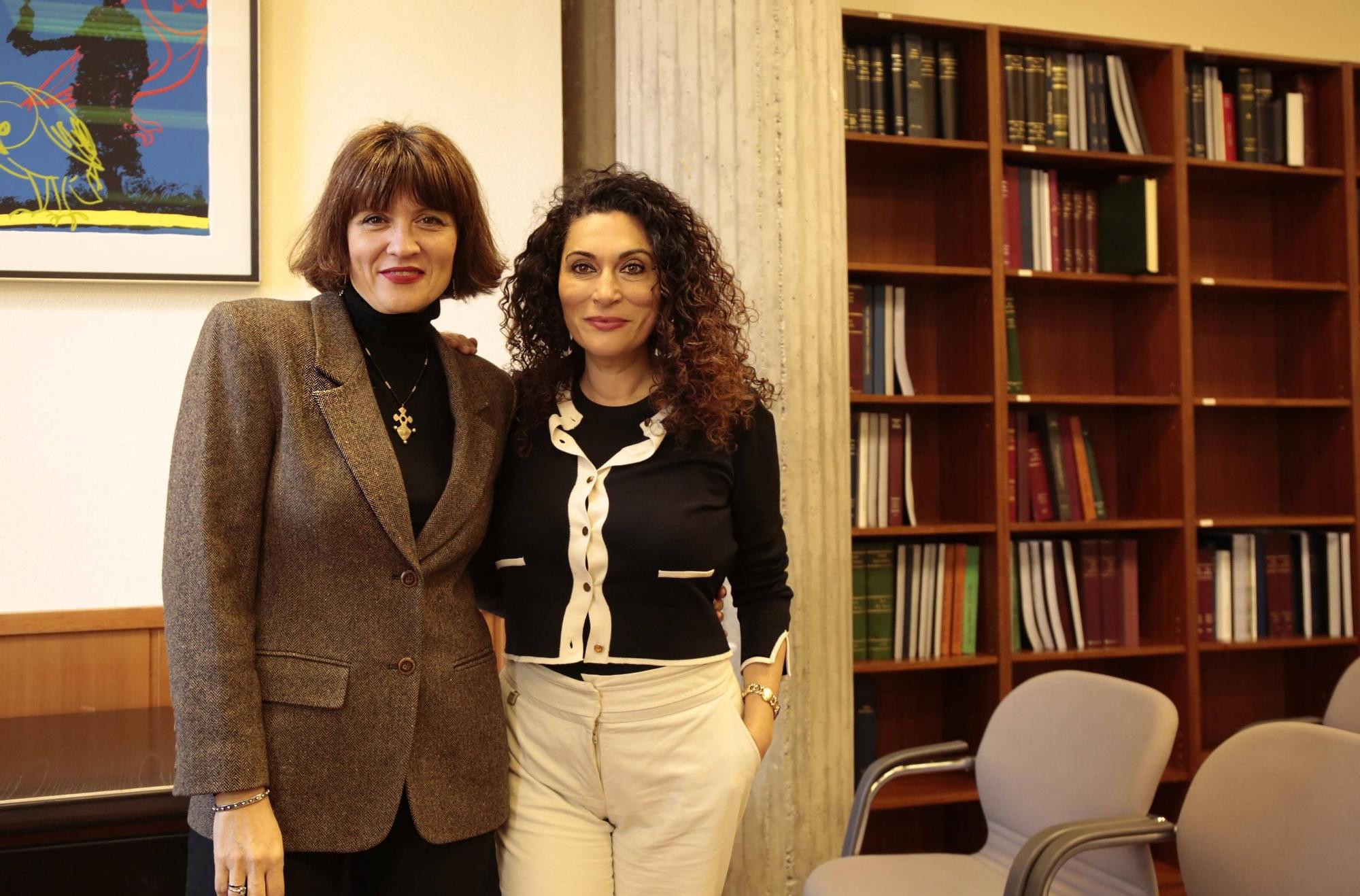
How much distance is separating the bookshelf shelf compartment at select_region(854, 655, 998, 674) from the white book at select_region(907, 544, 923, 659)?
0.04 metres

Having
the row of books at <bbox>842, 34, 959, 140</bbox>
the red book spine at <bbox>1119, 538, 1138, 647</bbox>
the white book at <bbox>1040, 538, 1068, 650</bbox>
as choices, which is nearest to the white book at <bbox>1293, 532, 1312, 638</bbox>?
the red book spine at <bbox>1119, 538, 1138, 647</bbox>

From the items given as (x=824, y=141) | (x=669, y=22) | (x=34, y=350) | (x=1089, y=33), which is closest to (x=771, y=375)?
(x=824, y=141)

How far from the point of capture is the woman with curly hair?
1407 mm

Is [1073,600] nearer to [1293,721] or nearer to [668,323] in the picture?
[1293,721]

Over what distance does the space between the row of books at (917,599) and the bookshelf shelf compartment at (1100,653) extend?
0.17m

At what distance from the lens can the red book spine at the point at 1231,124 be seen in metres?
3.67

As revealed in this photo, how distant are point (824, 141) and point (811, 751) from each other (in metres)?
1.44

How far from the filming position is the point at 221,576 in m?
1.16

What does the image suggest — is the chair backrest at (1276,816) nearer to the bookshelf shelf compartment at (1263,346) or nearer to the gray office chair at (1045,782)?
the gray office chair at (1045,782)

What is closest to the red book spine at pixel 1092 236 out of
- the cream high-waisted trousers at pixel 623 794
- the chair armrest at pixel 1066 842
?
the chair armrest at pixel 1066 842

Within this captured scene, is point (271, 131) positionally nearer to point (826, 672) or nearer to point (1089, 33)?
point (826, 672)

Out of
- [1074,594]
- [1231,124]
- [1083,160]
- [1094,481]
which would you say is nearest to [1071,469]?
[1094,481]

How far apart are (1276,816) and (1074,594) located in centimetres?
194

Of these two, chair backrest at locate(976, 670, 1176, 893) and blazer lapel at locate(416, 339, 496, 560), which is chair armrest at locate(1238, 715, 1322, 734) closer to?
chair backrest at locate(976, 670, 1176, 893)
